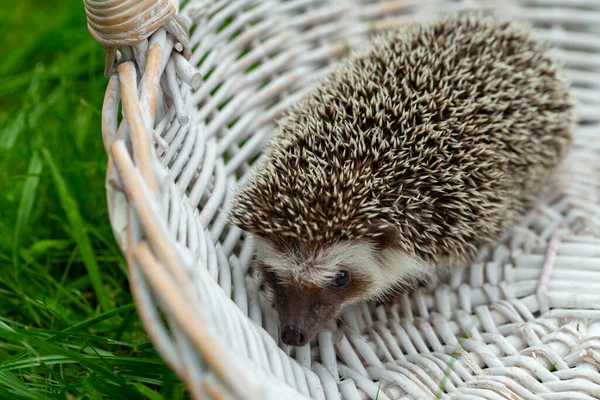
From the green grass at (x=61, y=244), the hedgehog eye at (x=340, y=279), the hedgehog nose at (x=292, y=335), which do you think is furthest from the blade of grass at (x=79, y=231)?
the hedgehog eye at (x=340, y=279)

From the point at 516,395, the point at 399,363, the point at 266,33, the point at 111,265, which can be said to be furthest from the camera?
the point at 266,33

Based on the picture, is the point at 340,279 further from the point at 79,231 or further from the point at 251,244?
the point at 79,231

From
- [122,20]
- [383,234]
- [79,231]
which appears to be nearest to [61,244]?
[79,231]

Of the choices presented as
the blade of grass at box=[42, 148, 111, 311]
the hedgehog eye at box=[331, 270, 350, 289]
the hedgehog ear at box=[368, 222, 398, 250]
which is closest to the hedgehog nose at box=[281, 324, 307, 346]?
the hedgehog eye at box=[331, 270, 350, 289]

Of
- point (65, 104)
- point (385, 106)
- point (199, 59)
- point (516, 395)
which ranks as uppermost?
point (385, 106)

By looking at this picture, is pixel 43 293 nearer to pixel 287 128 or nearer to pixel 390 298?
pixel 287 128

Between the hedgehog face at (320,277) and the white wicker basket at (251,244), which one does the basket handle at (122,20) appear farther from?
the hedgehog face at (320,277)

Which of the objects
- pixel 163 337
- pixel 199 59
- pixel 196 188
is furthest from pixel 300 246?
pixel 199 59

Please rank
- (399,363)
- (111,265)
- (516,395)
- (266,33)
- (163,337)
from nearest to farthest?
1. (163,337)
2. (516,395)
3. (399,363)
4. (111,265)
5. (266,33)

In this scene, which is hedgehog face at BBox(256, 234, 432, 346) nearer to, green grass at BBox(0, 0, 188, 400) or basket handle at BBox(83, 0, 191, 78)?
green grass at BBox(0, 0, 188, 400)
